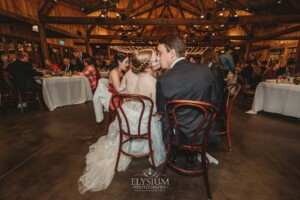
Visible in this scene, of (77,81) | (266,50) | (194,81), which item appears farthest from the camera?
(266,50)

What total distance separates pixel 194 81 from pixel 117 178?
131 centimetres

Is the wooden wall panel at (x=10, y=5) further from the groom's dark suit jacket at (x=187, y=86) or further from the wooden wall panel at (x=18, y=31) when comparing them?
the groom's dark suit jacket at (x=187, y=86)

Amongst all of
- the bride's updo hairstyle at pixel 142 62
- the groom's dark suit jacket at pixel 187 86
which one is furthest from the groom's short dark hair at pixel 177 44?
the bride's updo hairstyle at pixel 142 62

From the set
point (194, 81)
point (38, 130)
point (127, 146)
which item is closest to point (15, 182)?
point (127, 146)

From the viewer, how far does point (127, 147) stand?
2.00m

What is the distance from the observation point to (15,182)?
1660 mm

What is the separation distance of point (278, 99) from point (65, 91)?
17.5ft

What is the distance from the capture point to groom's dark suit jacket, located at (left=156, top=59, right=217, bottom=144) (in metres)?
1.29

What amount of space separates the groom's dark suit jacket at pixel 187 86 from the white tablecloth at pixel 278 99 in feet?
9.96

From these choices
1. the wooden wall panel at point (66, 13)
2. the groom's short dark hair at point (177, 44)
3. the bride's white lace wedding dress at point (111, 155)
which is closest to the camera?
the groom's short dark hair at point (177, 44)

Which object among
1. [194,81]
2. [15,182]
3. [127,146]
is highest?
[194,81]

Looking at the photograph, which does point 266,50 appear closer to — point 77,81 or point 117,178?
point 77,81

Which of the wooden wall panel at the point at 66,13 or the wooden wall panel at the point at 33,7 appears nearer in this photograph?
the wooden wall panel at the point at 33,7

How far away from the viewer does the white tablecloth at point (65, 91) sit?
13.2ft
